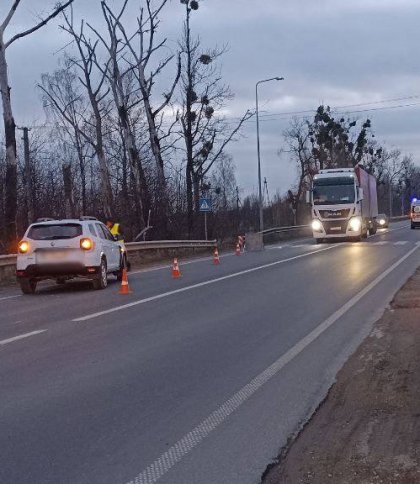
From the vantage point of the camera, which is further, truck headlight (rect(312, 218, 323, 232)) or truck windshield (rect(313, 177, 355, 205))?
truck headlight (rect(312, 218, 323, 232))

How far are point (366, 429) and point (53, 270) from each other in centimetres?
1136

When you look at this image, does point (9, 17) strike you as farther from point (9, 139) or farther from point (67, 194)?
point (67, 194)

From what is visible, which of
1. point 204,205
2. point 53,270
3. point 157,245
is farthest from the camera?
point 204,205

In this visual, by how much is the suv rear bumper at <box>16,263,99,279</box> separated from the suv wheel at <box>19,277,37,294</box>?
159 mm

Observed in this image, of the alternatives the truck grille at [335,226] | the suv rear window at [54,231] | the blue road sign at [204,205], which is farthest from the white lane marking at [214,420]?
the truck grille at [335,226]

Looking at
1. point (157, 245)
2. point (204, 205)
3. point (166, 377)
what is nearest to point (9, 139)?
point (157, 245)

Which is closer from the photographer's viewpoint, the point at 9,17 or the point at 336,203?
the point at 9,17

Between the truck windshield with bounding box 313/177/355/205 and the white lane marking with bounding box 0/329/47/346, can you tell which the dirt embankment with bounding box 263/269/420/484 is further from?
the truck windshield with bounding box 313/177/355/205

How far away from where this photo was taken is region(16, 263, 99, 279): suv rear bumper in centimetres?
1608

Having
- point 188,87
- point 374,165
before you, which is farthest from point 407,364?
point 374,165

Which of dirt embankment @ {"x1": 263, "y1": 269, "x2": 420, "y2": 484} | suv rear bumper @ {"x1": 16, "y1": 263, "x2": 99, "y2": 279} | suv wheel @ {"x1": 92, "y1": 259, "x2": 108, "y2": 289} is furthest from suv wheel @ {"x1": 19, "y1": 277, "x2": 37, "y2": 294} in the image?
dirt embankment @ {"x1": 263, "y1": 269, "x2": 420, "y2": 484}

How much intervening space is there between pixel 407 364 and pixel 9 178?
18.1 meters

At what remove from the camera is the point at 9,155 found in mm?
23828

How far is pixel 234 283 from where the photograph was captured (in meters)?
18.0
